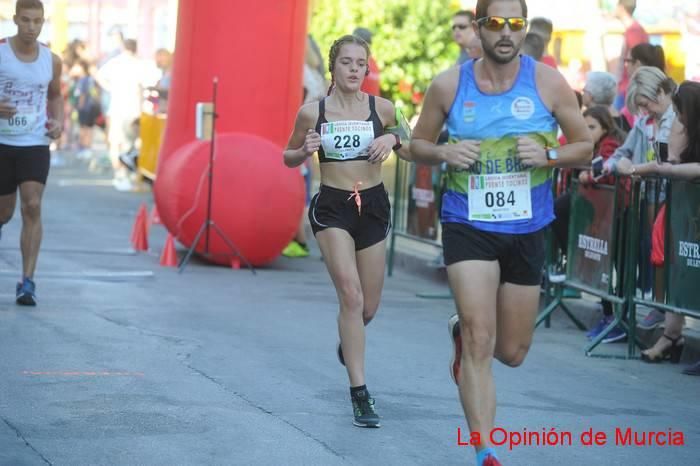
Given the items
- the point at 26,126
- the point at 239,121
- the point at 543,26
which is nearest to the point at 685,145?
the point at 543,26

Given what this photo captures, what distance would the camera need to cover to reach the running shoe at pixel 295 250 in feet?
52.2

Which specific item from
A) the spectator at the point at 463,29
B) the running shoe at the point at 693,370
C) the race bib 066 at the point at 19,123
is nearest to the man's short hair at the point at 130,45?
the spectator at the point at 463,29

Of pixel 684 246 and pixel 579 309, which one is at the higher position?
pixel 684 246

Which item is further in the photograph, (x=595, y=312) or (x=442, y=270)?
(x=442, y=270)

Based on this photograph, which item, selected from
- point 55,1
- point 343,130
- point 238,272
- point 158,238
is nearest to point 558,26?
point 158,238

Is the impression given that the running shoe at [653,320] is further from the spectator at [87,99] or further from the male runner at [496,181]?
the spectator at [87,99]

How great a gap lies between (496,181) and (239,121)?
8465 millimetres

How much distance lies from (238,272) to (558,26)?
8.50m

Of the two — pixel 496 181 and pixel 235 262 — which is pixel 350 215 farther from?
pixel 235 262

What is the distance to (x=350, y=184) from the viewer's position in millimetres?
7918

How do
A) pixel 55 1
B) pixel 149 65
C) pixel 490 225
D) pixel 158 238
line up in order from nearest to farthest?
1. pixel 490 225
2. pixel 158 238
3. pixel 149 65
4. pixel 55 1

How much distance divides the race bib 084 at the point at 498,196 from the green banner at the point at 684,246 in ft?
11.3

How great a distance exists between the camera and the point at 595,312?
39.2 feet

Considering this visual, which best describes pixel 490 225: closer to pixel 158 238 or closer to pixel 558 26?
pixel 158 238
